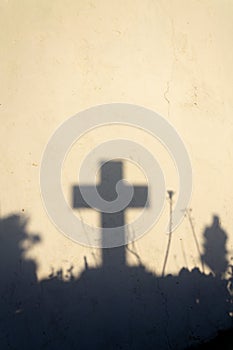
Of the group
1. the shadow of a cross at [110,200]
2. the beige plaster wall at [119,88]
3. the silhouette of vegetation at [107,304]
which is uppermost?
the beige plaster wall at [119,88]

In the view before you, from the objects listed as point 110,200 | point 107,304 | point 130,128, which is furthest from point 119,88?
point 107,304

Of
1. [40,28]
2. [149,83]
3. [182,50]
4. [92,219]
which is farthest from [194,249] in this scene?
[40,28]

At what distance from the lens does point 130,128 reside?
2.28 meters

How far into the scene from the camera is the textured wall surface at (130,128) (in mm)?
2123

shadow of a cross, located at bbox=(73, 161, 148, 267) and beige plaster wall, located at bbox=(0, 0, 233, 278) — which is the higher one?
beige plaster wall, located at bbox=(0, 0, 233, 278)

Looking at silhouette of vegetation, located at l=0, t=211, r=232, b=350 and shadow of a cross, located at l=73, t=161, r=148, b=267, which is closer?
silhouette of vegetation, located at l=0, t=211, r=232, b=350

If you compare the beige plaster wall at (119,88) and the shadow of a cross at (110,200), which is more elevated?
the beige plaster wall at (119,88)

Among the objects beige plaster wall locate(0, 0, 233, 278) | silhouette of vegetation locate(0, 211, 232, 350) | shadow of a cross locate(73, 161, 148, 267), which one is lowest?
silhouette of vegetation locate(0, 211, 232, 350)

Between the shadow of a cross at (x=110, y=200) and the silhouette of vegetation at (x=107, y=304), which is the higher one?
the shadow of a cross at (x=110, y=200)

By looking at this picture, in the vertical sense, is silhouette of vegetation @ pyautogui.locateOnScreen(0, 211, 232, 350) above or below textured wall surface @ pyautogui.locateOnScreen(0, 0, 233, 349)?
below

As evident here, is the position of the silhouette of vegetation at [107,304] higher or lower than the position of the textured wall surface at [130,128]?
lower

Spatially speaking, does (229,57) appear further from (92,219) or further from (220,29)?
(92,219)

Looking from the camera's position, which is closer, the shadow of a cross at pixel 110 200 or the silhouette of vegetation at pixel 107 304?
the silhouette of vegetation at pixel 107 304

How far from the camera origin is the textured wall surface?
2.12m
